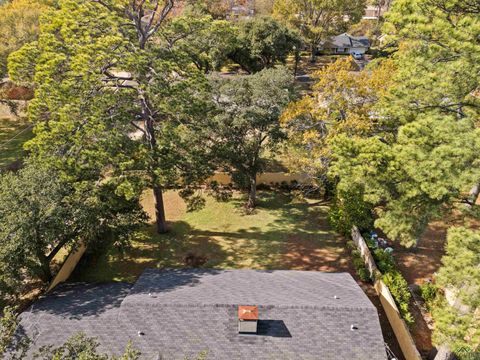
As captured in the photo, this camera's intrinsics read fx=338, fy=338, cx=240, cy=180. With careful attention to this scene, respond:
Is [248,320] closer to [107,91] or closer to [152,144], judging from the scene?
[152,144]

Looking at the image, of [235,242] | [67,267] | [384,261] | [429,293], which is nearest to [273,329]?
[384,261]

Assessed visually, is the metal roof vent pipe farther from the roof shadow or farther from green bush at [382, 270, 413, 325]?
green bush at [382, 270, 413, 325]

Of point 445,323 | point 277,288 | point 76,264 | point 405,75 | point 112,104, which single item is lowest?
point 76,264

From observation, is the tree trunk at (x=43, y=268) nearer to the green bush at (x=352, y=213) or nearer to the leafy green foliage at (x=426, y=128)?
the leafy green foliage at (x=426, y=128)

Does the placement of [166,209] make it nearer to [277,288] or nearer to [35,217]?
[35,217]

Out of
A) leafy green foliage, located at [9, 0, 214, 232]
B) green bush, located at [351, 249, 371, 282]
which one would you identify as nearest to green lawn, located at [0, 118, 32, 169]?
leafy green foliage, located at [9, 0, 214, 232]

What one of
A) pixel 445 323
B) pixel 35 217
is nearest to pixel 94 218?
pixel 35 217
